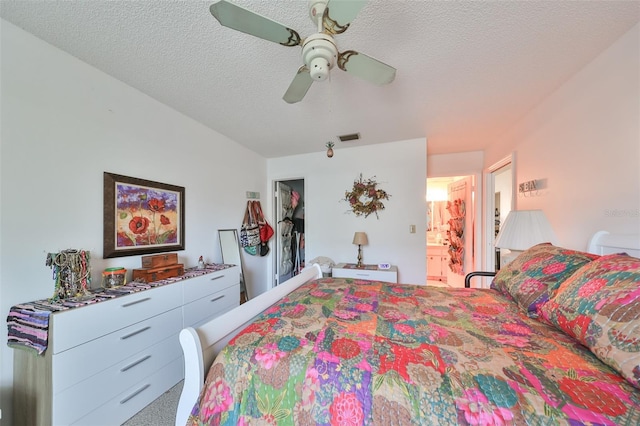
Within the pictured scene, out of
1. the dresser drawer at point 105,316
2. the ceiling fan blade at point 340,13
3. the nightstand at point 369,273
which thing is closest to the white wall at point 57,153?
the dresser drawer at point 105,316

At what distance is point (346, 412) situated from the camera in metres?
0.74

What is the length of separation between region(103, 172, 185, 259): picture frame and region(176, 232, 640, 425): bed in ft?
4.46

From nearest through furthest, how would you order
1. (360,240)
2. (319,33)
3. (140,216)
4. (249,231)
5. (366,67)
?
(319,33) → (366,67) → (140,216) → (360,240) → (249,231)

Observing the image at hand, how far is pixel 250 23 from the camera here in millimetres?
966

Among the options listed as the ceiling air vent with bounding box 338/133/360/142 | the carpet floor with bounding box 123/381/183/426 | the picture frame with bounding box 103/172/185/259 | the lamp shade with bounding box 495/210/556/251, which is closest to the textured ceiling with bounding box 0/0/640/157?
the ceiling air vent with bounding box 338/133/360/142

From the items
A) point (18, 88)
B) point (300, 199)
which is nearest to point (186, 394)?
point (18, 88)

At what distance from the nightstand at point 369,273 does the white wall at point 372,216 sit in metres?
0.28

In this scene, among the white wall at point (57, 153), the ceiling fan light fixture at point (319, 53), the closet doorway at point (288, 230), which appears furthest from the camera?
the closet doorway at point (288, 230)

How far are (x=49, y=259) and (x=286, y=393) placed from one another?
5.49 ft

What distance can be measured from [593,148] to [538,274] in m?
0.98

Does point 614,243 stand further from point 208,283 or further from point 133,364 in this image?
point 133,364

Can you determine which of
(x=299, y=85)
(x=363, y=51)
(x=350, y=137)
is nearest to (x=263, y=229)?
(x=350, y=137)

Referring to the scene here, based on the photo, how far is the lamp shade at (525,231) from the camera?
1.74 m

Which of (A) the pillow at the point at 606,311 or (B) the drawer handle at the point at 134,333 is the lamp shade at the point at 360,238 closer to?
(A) the pillow at the point at 606,311
